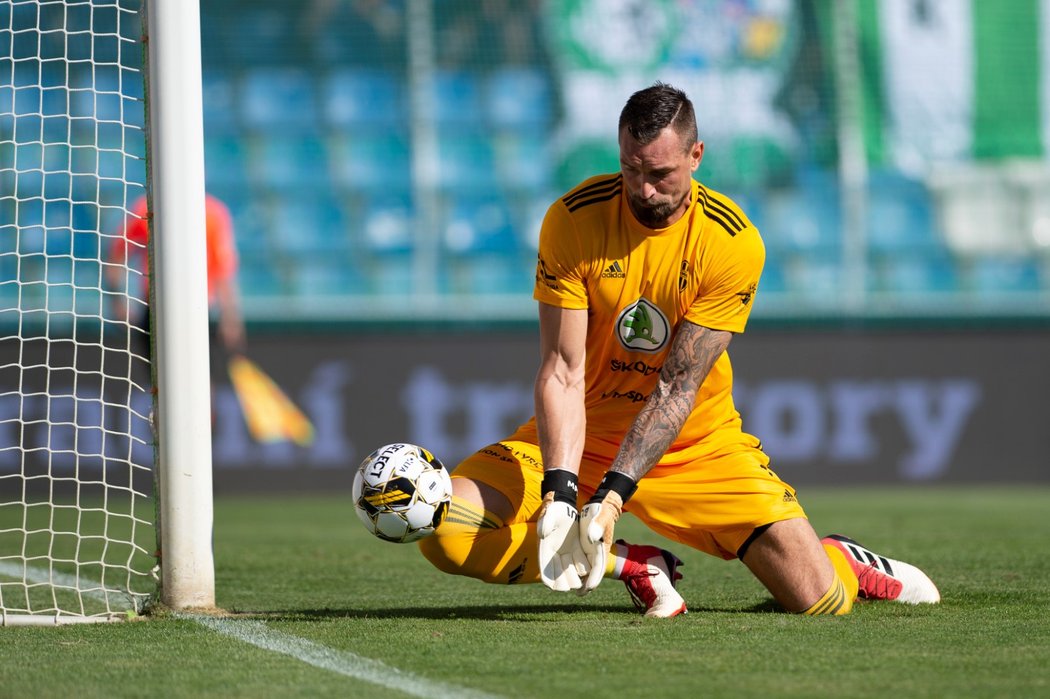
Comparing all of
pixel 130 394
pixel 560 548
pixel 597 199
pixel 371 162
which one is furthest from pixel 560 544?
pixel 371 162

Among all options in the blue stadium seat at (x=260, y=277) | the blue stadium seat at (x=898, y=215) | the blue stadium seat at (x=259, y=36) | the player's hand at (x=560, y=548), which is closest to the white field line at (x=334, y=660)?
the player's hand at (x=560, y=548)

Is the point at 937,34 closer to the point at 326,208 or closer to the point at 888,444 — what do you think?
the point at 888,444

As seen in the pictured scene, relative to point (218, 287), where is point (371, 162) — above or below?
above

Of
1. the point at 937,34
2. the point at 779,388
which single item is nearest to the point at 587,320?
the point at 779,388

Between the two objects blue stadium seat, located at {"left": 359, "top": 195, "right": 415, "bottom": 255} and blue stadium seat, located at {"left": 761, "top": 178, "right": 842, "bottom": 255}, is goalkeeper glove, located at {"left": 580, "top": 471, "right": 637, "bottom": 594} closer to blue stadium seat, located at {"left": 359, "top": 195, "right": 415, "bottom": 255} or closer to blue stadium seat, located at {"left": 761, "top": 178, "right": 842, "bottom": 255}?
blue stadium seat, located at {"left": 359, "top": 195, "right": 415, "bottom": 255}

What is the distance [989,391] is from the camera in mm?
11539

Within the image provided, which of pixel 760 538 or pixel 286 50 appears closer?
pixel 760 538

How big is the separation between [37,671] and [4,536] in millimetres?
4521

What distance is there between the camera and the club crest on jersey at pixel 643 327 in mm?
4602

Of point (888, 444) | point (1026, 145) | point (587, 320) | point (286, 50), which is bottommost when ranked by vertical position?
point (888, 444)

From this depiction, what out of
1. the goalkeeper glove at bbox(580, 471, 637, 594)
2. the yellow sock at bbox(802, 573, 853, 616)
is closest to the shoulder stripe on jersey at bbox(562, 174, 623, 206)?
the goalkeeper glove at bbox(580, 471, 637, 594)

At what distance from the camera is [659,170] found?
169 inches

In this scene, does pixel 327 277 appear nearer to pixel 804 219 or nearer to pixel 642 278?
pixel 804 219

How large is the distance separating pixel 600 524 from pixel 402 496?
0.61 metres
